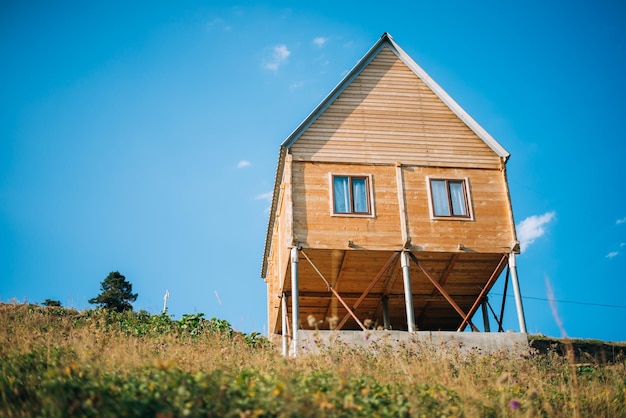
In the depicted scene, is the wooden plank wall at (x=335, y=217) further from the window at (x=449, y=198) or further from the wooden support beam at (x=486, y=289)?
the wooden support beam at (x=486, y=289)

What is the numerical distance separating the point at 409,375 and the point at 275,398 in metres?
3.73

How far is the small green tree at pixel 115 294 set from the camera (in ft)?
106

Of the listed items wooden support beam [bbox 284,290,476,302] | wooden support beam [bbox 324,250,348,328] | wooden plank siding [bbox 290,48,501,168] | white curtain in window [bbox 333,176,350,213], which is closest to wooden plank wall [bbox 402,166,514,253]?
wooden plank siding [bbox 290,48,501,168]

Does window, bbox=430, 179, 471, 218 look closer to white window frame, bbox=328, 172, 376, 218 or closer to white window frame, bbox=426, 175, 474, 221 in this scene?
white window frame, bbox=426, 175, 474, 221

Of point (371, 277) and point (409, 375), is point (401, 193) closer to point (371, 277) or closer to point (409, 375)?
point (371, 277)

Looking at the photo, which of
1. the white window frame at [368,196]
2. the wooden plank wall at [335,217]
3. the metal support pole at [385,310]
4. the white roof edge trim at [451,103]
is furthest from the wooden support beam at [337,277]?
the white roof edge trim at [451,103]

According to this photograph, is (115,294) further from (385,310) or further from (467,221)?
(467,221)

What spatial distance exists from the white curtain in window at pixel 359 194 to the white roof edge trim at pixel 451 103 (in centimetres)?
473

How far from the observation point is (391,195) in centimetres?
2095

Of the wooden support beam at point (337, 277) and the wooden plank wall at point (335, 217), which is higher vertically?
the wooden plank wall at point (335, 217)

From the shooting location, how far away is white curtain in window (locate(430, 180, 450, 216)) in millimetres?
21062

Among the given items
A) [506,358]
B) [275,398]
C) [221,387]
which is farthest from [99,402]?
[506,358]

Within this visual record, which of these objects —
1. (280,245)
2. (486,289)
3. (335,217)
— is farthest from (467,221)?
(280,245)

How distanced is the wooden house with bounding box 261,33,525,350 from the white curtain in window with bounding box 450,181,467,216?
4cm
